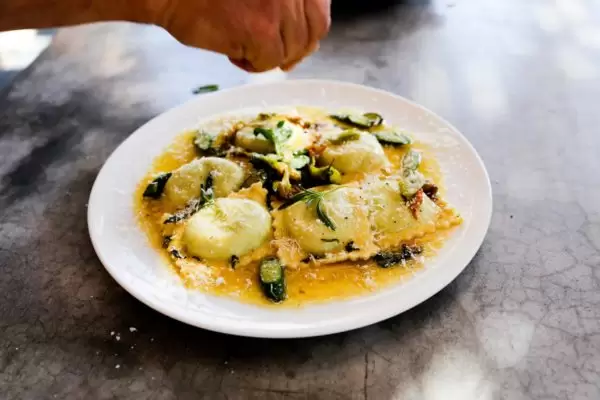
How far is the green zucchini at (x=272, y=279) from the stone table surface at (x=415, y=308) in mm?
98

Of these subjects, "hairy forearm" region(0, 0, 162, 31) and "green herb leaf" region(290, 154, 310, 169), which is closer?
"hairy forearm" region(0, 0, 162, 31)

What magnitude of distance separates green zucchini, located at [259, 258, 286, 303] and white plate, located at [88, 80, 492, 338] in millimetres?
43

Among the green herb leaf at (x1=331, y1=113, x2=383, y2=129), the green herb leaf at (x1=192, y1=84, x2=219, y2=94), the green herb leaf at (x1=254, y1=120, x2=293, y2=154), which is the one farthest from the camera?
the green herb leaf at (x1=192, y1=84, x2=219, y2=94)

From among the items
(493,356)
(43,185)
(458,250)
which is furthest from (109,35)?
(493,356)

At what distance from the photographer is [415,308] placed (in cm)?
130

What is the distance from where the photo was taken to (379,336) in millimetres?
1245

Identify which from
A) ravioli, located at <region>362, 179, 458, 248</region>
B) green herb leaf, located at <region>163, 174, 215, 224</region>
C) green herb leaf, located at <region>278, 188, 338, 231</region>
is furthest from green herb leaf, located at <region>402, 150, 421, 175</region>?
green herb leaf, located at <region>163, 174, 215, 224</region>

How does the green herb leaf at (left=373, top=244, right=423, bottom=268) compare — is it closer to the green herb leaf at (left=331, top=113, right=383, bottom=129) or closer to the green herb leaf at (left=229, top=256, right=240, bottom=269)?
the green herb leaf at (left=229, top=256, right=240, bottom=269)

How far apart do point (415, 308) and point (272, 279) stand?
311mm

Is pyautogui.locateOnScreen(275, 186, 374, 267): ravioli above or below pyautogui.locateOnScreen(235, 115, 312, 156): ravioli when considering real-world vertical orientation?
above

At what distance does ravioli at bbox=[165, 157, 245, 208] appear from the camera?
61.0 inches

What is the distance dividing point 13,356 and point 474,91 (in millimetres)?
1621

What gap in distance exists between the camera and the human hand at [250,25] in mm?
1324

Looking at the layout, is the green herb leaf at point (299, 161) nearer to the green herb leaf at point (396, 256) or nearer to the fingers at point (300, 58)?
the fingers at point (300, 58)
